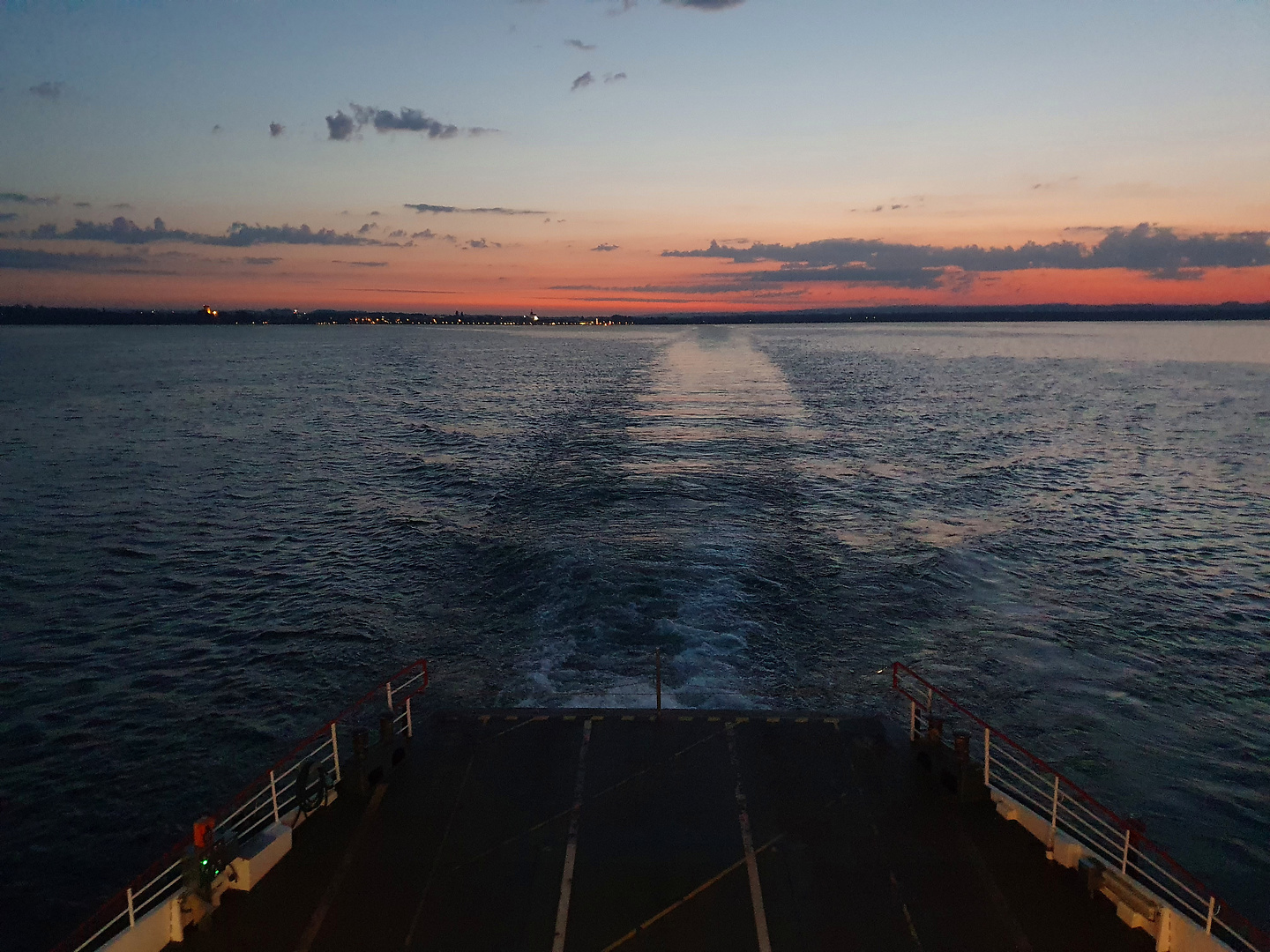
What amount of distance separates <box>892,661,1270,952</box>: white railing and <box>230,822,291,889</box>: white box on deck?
11430mm

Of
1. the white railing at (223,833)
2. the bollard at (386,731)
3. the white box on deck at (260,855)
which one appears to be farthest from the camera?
the bollard at (386,731)

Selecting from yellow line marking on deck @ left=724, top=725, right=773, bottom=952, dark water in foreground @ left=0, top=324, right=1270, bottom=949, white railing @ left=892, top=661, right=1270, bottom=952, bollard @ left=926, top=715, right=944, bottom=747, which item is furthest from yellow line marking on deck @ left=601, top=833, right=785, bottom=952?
dark water in foreground @ left=0, top=324, right=1270, bottom=949

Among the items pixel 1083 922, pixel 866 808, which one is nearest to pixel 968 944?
pixel 1083 922

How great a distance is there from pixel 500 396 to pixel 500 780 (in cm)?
9854

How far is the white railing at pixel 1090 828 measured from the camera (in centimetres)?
1095

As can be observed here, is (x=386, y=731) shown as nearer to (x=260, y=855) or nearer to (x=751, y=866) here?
(x=260, y=855)

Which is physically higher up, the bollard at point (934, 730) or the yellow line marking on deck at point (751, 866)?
the bollard at point (934, 730)

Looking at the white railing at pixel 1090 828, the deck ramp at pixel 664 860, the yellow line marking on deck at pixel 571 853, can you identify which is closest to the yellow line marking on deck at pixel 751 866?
the deck ramp at pixel 664 860

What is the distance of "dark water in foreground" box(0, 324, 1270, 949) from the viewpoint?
21.1 meters

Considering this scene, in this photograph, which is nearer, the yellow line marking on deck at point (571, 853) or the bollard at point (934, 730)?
the yellow line marking on deck at point (571, 853)

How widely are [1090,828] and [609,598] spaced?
63.9 ft

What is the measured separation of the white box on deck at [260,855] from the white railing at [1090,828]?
11.4 metres

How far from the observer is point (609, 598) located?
100 feet

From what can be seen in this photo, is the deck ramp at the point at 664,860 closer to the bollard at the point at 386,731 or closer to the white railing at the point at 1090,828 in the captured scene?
the bollard at the point at 386,731
